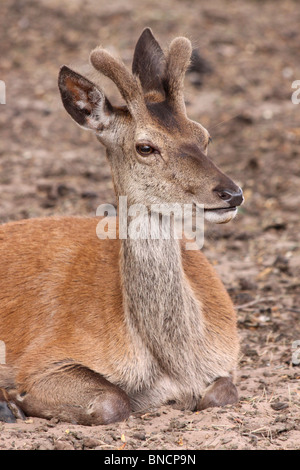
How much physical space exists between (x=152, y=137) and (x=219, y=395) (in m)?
2.07

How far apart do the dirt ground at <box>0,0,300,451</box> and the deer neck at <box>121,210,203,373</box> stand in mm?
491

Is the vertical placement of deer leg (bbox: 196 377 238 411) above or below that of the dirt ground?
below

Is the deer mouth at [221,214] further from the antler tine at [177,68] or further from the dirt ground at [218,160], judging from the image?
the dirt ground at [218,160]

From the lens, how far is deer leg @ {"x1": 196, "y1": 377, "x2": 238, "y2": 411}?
19.8ft

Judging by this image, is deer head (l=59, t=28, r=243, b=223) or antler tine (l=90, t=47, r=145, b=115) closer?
deer head (l=59, t=28, r=243, b=223)

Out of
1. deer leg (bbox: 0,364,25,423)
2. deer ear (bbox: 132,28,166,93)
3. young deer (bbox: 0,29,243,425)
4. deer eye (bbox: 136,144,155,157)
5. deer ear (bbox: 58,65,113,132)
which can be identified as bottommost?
deer leg (bbox: 0,364,25,423)

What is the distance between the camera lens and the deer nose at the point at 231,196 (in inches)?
219

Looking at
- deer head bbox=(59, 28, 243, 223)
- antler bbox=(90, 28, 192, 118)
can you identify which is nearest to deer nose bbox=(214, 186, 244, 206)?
deer head bbox=(59, 28, 243, 223)

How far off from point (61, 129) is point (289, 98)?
13.9 ft

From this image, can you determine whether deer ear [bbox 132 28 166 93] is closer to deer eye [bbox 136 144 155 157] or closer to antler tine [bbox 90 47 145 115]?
antler tine [bbox 90 47 145 115]

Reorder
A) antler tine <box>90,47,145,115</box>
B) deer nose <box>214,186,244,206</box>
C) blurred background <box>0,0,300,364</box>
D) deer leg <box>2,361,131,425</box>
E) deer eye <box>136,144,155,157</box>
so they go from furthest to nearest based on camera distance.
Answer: blurred background <box>0,0,300,364</box>, antler tine <box>90,47,145,115</box>, deer eye <box>136,144,155,157</box>, deer leg <box>2,361,131,425</box>, deer nose <box>214,186,244,206</box>

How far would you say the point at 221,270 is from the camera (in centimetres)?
A: 912
